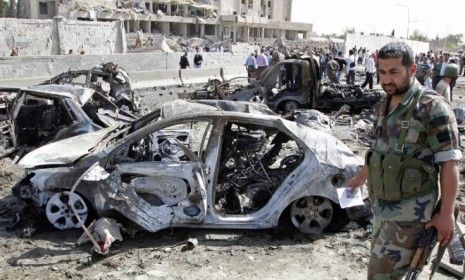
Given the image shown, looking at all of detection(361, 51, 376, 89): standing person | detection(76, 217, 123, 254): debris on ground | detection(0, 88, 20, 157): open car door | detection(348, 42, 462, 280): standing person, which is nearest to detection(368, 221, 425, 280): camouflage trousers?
detection(348, 42, 462, 280): standing person

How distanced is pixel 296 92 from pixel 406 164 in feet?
36.6

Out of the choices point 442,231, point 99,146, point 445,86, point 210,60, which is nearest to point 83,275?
point 99,146

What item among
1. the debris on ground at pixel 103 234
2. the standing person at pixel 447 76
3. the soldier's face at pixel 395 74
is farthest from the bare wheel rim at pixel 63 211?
the standing person at pixel 447 76

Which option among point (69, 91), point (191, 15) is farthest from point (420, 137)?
point (191, 15)

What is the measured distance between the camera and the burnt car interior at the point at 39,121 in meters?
8.09

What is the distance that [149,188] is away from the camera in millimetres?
4992

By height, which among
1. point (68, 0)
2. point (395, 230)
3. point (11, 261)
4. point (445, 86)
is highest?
point (68, 0)

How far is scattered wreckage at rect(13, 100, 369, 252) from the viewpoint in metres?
4.99

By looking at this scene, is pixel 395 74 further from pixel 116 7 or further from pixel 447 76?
pixel 116 7

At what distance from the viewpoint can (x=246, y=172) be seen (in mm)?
5586

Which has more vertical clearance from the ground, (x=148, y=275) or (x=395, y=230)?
(x=395, y=230)

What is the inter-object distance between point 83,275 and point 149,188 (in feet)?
3.49

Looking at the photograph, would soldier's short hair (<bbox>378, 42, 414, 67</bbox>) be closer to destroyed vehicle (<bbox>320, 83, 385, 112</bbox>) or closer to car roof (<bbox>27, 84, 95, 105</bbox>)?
car roof (<bbox>27, 84, 95, 105</bbox>)

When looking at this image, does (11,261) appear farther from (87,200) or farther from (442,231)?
(442,231)
